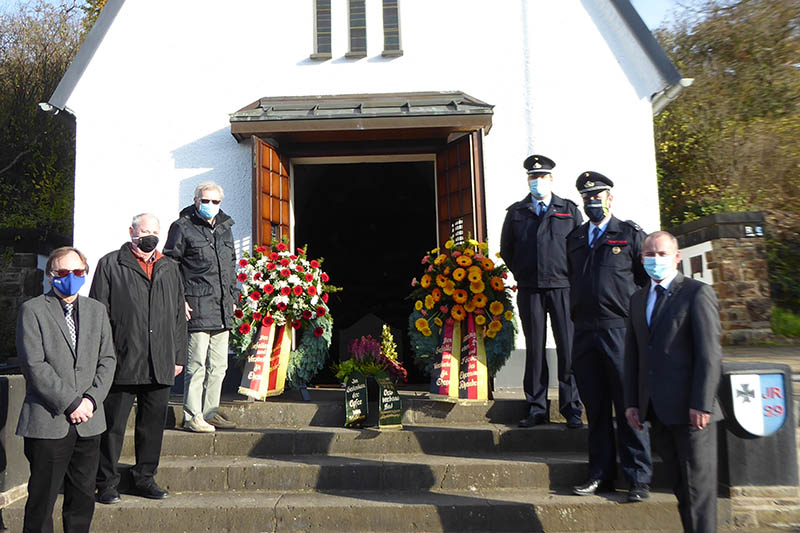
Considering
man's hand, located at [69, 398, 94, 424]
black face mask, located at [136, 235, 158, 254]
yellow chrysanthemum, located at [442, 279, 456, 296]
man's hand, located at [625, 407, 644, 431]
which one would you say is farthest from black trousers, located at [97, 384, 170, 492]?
man's hand, located at [625, 407, 644, 431]

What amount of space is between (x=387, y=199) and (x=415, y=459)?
879 centimetres

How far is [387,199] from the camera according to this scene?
516 inches

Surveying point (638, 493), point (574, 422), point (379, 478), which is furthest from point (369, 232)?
point (638, 493)

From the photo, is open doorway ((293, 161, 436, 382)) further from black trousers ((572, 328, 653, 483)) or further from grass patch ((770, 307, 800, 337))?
black trousers ((572, 328, 653, 483))

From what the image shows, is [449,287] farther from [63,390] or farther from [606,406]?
[63,390]

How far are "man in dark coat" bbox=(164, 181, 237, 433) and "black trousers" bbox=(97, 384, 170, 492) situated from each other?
61 centimetres

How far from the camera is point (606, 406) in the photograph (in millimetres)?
4250

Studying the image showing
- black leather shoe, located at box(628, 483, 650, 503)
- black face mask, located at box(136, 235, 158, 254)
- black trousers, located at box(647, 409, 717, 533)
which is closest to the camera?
black trousers, located at box(647, 409, 717, 533)

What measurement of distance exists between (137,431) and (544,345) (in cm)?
304

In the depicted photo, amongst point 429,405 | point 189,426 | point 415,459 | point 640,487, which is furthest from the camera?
point 429,405

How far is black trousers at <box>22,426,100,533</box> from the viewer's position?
3346 millimetres

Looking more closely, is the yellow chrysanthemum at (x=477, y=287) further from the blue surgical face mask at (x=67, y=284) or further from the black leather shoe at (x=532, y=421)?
the blue surgical face mask at (x=67, y=284)

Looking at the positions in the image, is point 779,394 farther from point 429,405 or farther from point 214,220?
point 214,220

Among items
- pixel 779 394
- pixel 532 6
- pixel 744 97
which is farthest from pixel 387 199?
pixel 779 394
